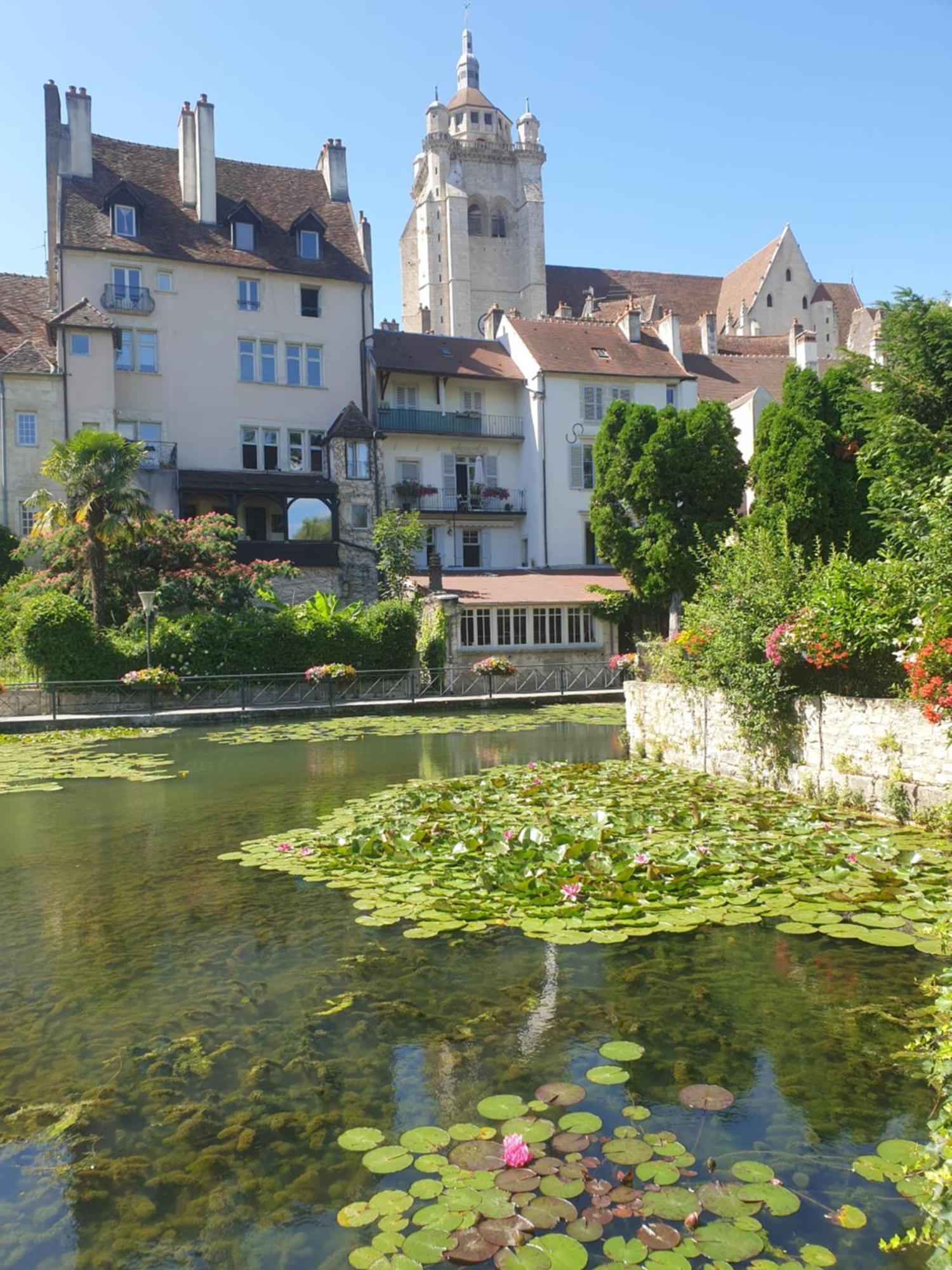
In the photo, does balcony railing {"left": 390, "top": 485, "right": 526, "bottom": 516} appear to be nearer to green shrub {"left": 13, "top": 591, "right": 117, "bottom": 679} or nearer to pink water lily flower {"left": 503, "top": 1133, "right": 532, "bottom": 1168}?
green shrub {"left": 13, "top": 591, "right": 117, "bottom": 679}

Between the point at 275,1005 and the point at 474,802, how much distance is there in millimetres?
5747

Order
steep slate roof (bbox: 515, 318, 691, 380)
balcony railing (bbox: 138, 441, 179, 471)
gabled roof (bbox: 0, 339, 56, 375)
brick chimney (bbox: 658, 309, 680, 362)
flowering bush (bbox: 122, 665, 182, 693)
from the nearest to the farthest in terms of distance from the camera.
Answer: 1. flowering bush (bbox: 122, 665, 182, 693)
2. gabled roof (bbox: 0, 339, 56, 375)
3. balcony railing (bbox: 138, 441, 179, 471)
4. steep slate roof (bbox: 515, 318, 691, 380)
5. brick chimney (bbox: 658, 309, 680, 362)

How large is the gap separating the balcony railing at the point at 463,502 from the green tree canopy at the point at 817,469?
13374 mm

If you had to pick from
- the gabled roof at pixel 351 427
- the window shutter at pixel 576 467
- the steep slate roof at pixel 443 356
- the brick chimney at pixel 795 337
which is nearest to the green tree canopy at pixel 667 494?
the window shutter at pixel 576 467

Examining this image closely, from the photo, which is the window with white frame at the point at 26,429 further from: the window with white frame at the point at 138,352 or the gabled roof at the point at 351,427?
the gabled roof at the point at 351,427

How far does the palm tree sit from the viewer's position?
27.4 m

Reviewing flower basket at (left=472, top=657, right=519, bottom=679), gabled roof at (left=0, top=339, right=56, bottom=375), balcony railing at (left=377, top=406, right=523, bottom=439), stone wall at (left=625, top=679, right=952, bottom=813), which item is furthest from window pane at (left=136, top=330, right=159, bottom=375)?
stone wall at (left=625, top=679, right=952, bottom=813)

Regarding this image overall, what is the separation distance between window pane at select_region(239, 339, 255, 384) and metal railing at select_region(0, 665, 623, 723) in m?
15.3

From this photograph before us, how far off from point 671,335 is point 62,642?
98.2 feet

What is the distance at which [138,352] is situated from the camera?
36.7m

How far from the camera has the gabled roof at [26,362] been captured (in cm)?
3331

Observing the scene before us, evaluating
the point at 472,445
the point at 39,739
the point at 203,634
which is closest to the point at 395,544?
the point at 472,445

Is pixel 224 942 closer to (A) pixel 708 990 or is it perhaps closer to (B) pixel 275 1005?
(B) pixel 275 1005

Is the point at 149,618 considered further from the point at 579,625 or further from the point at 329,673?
the point at 579,625
